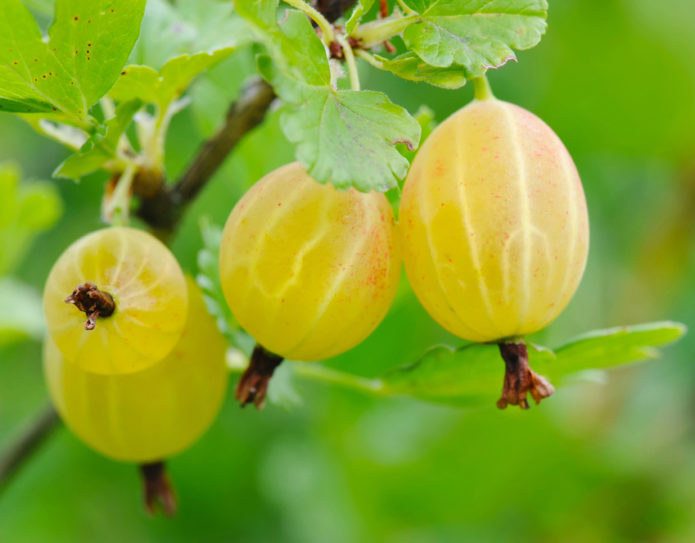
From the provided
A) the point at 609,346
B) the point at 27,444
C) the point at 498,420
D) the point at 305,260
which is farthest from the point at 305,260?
the point at 498,420

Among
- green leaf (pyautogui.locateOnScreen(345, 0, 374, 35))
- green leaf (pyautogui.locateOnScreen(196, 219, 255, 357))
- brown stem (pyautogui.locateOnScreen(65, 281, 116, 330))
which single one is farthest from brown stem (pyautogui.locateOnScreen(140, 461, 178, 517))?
green leaf (pyautogui.locateOnScreen(345, 0, 374, 35))

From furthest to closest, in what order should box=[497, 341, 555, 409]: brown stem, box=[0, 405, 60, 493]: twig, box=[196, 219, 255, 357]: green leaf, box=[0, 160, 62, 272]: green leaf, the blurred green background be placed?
the blurred green background, box=[0, 160, 62, 272]: green leaf, box=[0, 405, 60, 493]: twig, box=[196, 219, 255, 357]: green leaf, box=[497, 341, 555, 409]: brown stem

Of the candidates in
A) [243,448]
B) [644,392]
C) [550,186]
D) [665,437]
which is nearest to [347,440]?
[243,448]

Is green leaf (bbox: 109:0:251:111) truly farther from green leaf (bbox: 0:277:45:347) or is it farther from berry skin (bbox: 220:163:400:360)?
green leaf (bbox: 0:277:45:347)

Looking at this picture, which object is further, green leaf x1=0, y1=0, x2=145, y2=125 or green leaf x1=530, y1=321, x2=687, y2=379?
green leaf x1=530, y1=321, x2=687, y2=379

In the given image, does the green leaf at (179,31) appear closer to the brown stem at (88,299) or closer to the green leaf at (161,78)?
the green leaf at (161,78)

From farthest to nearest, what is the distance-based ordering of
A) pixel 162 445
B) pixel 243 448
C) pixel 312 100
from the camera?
pixel 243 448 < pixel 162 445 < pixel 312 100

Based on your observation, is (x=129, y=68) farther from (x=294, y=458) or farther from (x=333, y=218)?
(x=294, y=458)
